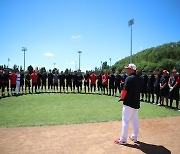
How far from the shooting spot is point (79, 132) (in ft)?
24.6

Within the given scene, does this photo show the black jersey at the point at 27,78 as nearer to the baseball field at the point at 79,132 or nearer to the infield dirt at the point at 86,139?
the baseball field at the point at 79,132

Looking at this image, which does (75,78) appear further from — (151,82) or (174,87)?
(174,87)

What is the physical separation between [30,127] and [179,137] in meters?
5.01

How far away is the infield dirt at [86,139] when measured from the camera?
588 cm

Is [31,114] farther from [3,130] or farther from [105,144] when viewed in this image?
[105,144]

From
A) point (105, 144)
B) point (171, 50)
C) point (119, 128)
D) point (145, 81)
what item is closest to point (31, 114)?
point (119, 128)

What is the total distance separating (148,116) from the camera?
10375 millimetres

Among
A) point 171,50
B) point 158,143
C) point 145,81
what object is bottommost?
point 158,143

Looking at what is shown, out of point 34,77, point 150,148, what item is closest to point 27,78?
point 34,77

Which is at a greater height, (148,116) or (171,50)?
(171,50)

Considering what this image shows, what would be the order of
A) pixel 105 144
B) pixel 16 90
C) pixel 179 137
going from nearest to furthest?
pixel 105 144, pixel 179 137, pixel 16 90

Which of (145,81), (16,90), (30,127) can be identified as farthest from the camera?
(16,90)

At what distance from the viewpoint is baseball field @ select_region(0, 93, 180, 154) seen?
602 cm

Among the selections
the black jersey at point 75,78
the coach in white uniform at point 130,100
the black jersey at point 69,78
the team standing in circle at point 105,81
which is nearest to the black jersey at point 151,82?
the team standing in circle at point 105,81
